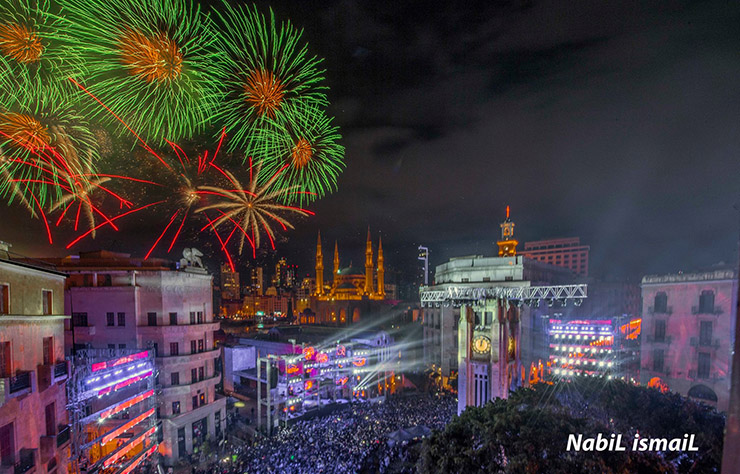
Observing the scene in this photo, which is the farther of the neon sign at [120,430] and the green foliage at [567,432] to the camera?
the neon sign at [120,430]

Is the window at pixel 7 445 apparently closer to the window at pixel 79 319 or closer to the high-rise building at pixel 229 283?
the window at pixel 79 319

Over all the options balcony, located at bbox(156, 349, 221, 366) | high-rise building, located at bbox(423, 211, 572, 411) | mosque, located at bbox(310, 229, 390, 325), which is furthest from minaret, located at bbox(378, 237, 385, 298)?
balcony, located at bbox(156, 349, 221, 366)

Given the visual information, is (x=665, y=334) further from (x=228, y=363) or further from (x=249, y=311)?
(x=249, y=311)

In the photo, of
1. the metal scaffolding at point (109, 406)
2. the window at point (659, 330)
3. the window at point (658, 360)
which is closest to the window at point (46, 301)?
the metal scaffolding at point (109, 406)

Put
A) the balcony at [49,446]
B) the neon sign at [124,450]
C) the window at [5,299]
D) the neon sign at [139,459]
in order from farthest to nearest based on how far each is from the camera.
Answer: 1. the neon sign at [139,459]
2. the neon sign at [124,450]
3. the balcony at [49,446]
4. the window at [5,299]

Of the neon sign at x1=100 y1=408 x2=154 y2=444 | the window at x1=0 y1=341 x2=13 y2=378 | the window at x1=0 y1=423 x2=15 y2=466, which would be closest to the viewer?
the window at x1=0 y1=423 x2=15 y2=466

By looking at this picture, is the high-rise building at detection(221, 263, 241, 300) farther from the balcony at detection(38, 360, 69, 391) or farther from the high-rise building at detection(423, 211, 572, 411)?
the balcony at detection(38, 360, 69, 391)

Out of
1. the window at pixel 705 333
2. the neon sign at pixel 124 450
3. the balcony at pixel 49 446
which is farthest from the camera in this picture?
the window at pixel 705 333
